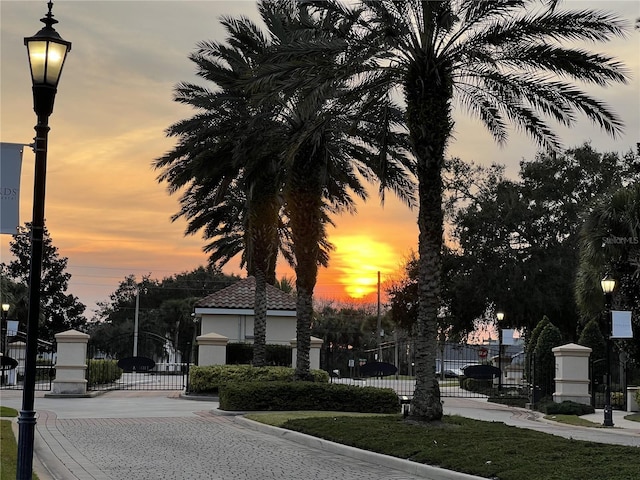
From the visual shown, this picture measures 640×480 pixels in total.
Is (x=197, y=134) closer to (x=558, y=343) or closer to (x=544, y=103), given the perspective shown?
(x=544, y=103)

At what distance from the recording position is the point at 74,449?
15047mm

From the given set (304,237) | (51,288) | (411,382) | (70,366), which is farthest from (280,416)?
(51,288)

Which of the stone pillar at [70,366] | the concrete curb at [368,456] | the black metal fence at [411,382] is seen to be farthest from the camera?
the black metal fence at [411,382]

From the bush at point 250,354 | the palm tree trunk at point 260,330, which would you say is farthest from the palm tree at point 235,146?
the bush at point 250,354

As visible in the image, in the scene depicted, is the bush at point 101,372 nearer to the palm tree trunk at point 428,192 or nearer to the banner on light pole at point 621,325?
the palm tree trunk at point 428,192

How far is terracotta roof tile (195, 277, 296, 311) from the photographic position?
4259cm

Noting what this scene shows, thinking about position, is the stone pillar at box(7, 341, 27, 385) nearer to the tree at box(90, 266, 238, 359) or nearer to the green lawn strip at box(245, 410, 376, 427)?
the green lawn strip at box(245, 410, 376, 427)

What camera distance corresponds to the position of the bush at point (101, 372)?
35469mm

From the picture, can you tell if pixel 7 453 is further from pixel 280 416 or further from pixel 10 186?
pixel 280 416

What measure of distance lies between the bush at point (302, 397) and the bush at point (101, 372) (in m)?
13.1

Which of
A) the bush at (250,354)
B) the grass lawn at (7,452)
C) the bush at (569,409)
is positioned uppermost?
the bush at (250,354)

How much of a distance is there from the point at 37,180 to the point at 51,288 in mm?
67995

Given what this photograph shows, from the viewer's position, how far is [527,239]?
53625mm

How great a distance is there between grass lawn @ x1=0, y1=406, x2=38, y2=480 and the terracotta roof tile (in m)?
24.3
